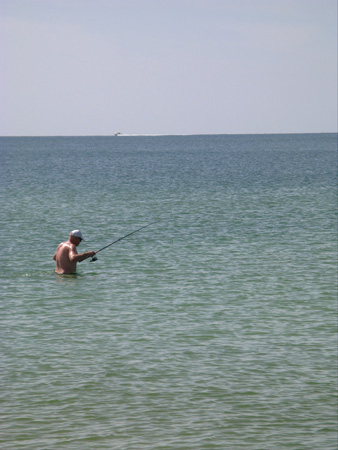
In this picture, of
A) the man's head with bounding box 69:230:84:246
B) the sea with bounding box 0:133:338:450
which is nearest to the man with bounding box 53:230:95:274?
the man's head with bounding box 69:230:84:246

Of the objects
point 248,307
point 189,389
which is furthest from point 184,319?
point 189,389

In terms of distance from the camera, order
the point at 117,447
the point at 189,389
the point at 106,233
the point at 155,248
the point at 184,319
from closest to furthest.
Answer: the point at 117,447, the point at 189,389, the point at 184,319, the point at 155,248, the point at 106,233

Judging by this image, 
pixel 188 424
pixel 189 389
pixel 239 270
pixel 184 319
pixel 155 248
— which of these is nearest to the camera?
pixel 188 424

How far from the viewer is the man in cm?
2140

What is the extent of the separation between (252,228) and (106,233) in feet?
19.7

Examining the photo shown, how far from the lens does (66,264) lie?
22.4 metres

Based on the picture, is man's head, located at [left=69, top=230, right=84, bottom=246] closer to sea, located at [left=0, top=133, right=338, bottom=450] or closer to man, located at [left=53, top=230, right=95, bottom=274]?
man, located at [left=53, top=230, right=95, bottom=274]

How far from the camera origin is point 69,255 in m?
22.0

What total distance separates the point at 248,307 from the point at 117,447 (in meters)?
8.53

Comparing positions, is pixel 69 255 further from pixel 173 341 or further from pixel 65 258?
pixel 173 341

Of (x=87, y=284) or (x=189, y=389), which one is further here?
(x=87, y=284)

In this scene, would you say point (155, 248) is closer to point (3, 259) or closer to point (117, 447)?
point (3, 259)

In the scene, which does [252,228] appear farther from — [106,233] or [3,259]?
[3,259]

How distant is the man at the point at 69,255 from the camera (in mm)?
21398
